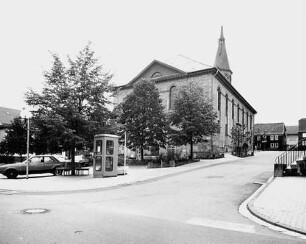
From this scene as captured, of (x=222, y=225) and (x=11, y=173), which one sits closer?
(x=222, y=225)

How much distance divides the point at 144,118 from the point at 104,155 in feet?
37.2

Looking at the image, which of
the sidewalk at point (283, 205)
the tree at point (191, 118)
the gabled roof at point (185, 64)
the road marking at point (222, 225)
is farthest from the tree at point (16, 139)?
the road marking at point (222, 225)

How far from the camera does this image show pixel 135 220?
21.3 ft

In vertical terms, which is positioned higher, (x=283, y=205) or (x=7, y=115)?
(x=7, y=115)

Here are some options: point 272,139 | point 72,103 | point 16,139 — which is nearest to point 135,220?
point 72,103

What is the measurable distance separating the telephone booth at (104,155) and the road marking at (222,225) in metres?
9.74

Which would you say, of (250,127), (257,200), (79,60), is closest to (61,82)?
(79,60)

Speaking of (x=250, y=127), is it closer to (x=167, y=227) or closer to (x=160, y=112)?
(x=160, y=112)

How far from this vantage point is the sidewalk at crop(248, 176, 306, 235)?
253 inches

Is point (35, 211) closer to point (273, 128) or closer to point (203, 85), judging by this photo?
point (203, 85)

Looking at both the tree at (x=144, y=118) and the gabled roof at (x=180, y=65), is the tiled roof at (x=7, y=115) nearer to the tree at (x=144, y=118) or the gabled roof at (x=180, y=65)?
the gabled roof at (x=180, y=65)

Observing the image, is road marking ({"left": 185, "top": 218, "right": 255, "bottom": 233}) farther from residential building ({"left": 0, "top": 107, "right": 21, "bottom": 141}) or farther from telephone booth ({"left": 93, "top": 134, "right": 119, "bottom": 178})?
residential building ({"left": 0, "top": 107, "right": 21, "bottom": 141})

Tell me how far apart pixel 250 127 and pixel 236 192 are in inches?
2180

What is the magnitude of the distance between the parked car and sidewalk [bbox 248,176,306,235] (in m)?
13.0
